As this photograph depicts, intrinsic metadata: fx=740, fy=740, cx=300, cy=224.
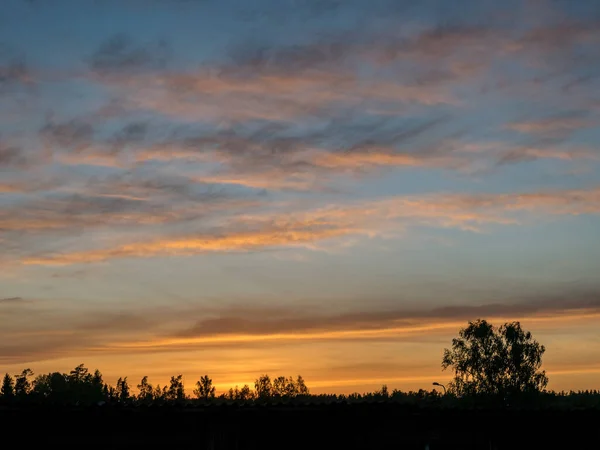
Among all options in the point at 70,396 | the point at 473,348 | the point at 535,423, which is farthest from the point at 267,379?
the point at 535,423

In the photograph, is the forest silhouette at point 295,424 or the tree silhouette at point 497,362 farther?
the tree silhouette at point 497,362

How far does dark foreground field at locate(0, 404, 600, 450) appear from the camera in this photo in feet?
67.8

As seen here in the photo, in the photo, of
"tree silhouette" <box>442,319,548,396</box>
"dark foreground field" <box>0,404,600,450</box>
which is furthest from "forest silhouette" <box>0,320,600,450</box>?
"tree silhouette" <box>442,319,548,396</box>

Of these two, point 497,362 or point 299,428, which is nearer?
point 299,428

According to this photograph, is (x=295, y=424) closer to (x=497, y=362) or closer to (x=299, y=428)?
(x=299, y=428)

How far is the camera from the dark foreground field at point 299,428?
67.8 feet

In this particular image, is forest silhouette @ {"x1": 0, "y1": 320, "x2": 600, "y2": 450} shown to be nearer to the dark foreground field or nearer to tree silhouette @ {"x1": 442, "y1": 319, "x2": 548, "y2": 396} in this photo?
the dark foreground field

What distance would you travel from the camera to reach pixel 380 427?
26.5 metres

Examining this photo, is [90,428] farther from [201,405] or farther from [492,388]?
[492,388]

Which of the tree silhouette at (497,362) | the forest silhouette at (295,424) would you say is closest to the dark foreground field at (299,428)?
the forest silhouette at (295,424)

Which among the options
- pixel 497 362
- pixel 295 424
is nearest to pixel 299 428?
pixel 295 424

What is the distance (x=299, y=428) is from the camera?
2477 centimetres

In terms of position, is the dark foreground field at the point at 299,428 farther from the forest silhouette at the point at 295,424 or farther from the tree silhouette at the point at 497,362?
the tree silhouette at the point at 497,362

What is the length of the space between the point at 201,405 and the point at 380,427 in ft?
24.6
